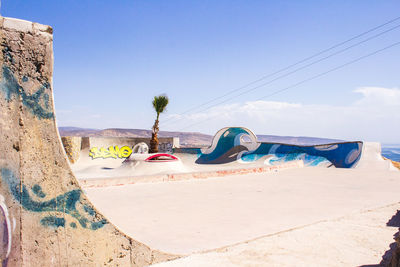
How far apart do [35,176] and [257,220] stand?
4660 mm

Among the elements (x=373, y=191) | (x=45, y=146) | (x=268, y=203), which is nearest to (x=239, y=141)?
(x=373, y=191)

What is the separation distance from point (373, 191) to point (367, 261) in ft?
25.2

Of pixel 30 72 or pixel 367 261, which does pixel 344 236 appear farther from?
pixel 30 72

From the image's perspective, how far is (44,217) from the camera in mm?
3051

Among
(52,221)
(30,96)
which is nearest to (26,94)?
(30,96)

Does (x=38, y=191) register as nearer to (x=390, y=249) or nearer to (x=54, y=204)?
(x=54, y=204)

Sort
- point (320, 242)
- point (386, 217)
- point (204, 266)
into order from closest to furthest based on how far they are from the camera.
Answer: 1. point (204, 266)
2. point (320, 242)
3. point (386, 217)

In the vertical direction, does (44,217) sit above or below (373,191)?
above

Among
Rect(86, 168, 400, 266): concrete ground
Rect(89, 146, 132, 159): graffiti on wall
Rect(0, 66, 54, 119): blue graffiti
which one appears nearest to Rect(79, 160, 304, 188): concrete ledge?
Rect(86, 168, 400, 266): concrete ground

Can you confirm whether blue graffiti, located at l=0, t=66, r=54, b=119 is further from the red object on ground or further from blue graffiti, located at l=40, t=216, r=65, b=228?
the red object on ground

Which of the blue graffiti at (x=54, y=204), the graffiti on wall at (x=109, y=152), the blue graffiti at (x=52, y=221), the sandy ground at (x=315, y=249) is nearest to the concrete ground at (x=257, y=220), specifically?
the sandy ground at (x=315, y=249)

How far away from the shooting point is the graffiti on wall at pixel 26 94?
115 inches

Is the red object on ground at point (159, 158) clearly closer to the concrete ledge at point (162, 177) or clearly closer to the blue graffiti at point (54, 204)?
the concrete ledge at point (162, 177)

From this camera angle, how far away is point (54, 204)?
10.2 feet
